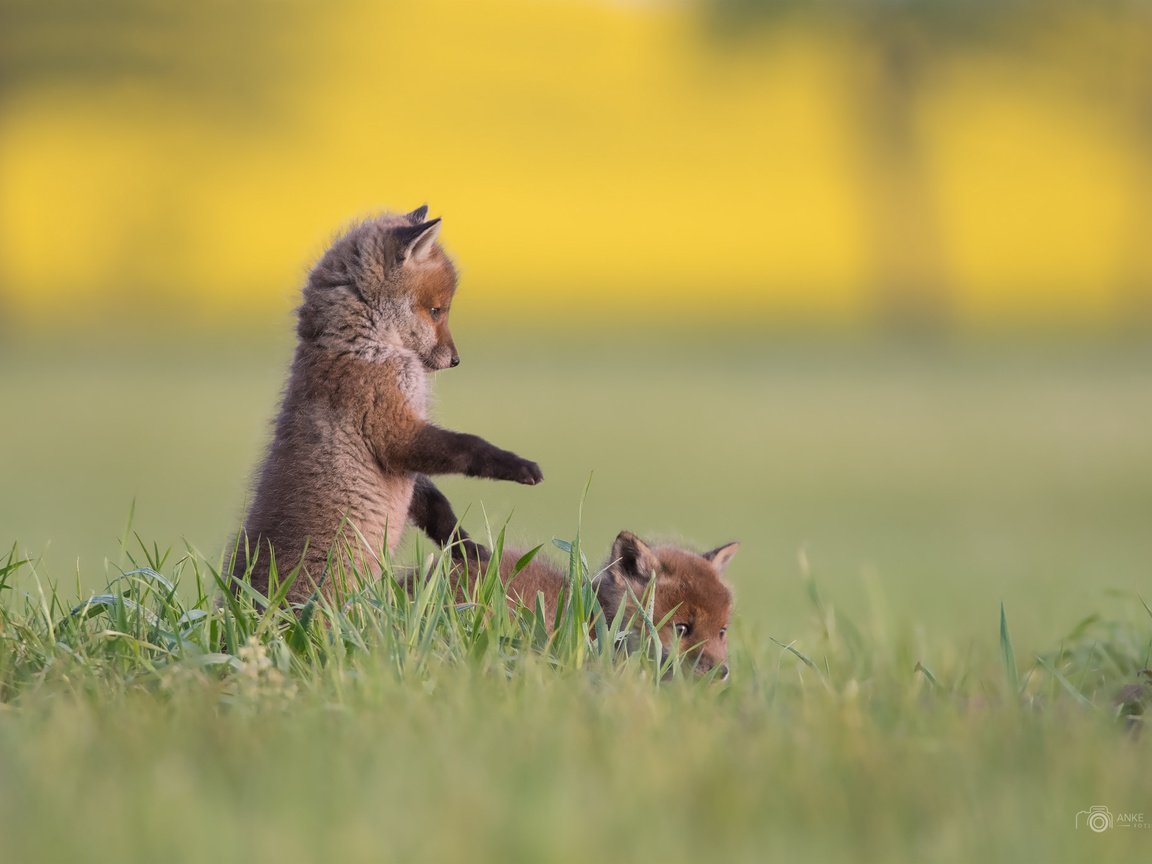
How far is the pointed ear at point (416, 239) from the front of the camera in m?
6.32

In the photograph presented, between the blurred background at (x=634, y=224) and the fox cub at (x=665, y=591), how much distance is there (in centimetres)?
1545

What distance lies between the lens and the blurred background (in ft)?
86.8

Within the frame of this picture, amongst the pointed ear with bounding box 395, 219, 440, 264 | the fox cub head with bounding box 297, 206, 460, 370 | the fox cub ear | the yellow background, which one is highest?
the yellow background

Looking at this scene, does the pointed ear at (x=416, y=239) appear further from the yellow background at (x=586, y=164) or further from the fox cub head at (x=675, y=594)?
the yellow background at (x=586, y=164)

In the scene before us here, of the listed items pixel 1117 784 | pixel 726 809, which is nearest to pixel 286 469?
pixel 726 809

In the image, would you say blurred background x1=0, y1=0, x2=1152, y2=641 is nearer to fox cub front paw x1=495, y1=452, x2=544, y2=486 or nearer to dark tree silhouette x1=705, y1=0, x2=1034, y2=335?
dark tree silhouette x1=705, y1=0, x2=1034, y2=335

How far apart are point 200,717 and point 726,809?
4.70ft

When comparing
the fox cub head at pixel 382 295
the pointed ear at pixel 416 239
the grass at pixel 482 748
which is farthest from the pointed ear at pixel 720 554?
the pointed ear at pixel 416 239

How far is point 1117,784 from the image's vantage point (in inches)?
134

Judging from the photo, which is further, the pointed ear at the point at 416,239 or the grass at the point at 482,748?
the pointed ear at the point at 416,239

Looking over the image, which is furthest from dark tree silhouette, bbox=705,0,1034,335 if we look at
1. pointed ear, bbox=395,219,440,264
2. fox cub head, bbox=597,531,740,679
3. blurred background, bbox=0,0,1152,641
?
fox cub head, bbox=597,531,740,679

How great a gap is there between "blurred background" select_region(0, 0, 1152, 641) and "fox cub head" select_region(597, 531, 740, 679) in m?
15.5

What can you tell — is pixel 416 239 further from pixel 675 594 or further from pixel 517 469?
pixel 675 594

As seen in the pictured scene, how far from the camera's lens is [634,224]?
5581 cm
